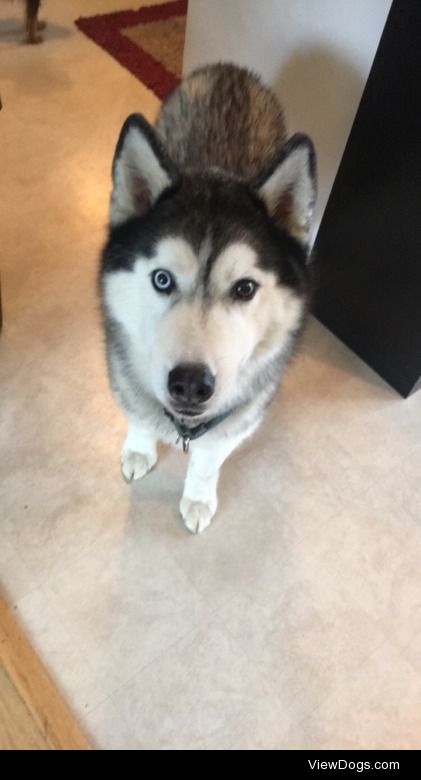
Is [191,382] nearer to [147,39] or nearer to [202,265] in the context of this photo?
[202,265]

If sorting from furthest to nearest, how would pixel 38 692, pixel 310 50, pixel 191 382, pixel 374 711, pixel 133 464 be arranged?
pixel 310 50 < pixel 133 464 < pixel 374 711 < pixel 38 692 < pixel 191 382

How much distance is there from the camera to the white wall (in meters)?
2.01

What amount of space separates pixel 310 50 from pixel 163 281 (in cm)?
143

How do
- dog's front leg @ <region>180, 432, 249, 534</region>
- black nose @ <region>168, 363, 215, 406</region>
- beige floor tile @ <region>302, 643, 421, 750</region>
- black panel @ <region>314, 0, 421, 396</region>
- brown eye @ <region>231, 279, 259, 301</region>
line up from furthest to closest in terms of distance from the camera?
1. black panel @ <region>314, 0, 421, 396</region>
2. dog's front leg @ <region>180, 432, 249, 534</region>
3. beige floor tile @ <region>302, 643, 421, 750</region>
4. brown eye @ <region>231, 279, 259, 301</region>
5. black nose @ <region>168, 363, 215, 406</region>

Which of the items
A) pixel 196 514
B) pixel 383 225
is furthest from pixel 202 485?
pixel 383 225

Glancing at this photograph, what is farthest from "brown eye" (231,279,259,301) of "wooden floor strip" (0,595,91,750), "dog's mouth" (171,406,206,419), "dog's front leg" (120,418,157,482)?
"wooden floor strip" (0,595,91,750)

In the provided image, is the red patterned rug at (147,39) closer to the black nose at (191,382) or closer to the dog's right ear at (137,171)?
the dog's right ear at (137,171)

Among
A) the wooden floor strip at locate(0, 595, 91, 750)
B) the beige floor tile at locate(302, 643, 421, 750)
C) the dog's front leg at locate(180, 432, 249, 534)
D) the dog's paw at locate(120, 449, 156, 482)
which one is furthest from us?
the dog's paw at locate(120, 449, 156, 482)

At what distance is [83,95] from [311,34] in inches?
60.8

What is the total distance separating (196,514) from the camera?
1.85 metres

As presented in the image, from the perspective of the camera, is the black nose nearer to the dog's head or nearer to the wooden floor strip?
the dog's head

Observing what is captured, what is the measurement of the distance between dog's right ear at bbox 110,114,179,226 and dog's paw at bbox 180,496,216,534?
2.97 ft

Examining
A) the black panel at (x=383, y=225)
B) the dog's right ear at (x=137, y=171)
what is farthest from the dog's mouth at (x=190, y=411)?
the black panel at (x=383, y=225)

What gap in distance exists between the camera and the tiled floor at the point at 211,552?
158cm
